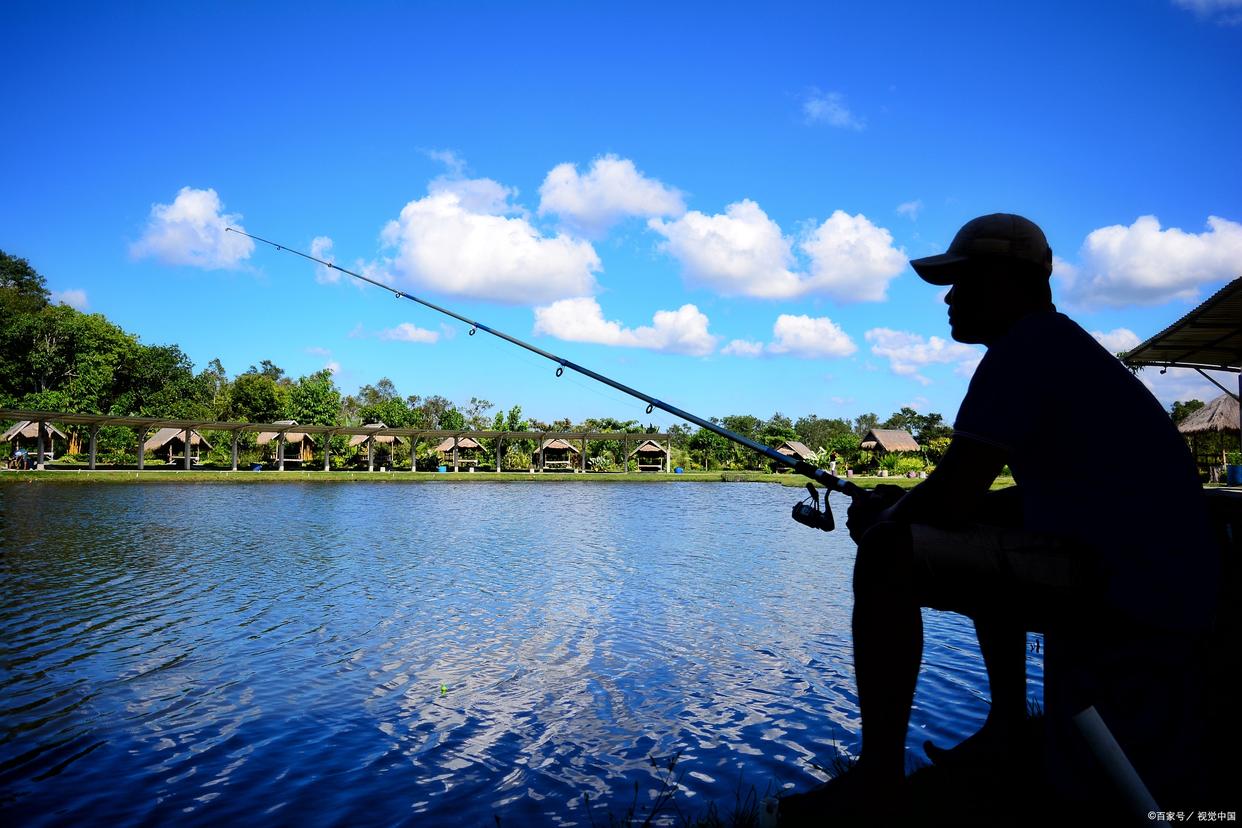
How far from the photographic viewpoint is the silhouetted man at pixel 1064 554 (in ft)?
6.57

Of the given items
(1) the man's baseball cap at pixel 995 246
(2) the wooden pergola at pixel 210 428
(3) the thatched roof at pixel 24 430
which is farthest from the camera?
(3) the thatched roof at pixel 24 430

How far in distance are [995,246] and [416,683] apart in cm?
607

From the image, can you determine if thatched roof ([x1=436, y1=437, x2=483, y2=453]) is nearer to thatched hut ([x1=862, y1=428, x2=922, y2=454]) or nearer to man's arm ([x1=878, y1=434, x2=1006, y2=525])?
thatched hut ([x1=862, y1=428, x2=922, y2=454])

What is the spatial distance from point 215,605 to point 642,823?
8415 millimetres

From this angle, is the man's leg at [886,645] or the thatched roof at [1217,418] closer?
the man's leg at [886,645]

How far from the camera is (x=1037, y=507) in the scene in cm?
218

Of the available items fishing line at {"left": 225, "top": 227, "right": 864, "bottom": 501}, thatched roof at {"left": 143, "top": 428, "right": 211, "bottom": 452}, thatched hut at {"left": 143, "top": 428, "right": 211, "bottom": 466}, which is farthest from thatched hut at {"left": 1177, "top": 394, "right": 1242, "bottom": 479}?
thatched roof at {"left": 143, "top": 428, "right": 211, "bottom": 452}

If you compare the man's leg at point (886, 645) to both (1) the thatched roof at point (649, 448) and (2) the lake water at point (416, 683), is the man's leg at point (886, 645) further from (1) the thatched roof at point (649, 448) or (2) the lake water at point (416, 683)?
(1) the thatched roof at point (649, 448)

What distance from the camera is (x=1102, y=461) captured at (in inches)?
81.7

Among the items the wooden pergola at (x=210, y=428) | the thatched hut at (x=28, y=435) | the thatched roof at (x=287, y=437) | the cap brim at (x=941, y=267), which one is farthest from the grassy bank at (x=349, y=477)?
the cap brim at (x=941, y=267)

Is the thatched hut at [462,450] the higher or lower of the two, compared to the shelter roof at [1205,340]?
lower

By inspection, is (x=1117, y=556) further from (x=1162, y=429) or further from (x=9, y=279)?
(x=9, y=279)

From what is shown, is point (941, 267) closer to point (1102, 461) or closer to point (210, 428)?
point (1102, 461)

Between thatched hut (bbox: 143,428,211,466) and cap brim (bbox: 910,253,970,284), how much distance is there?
222 ft
